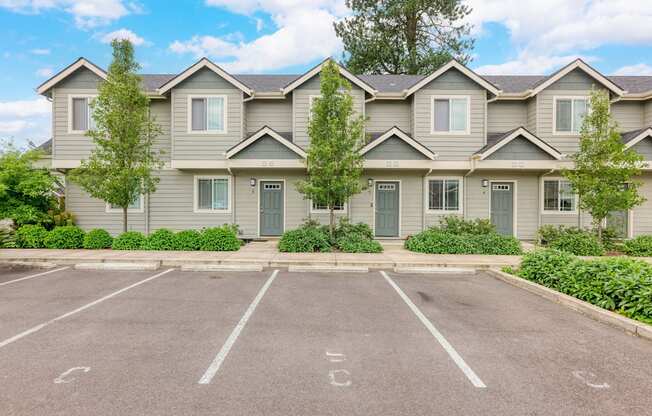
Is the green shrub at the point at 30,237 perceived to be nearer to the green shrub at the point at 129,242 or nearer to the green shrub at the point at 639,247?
the green shrub at the point at 129,242

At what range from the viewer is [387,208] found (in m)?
14.8

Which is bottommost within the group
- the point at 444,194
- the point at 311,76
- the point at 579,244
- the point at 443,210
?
the point at 579,244

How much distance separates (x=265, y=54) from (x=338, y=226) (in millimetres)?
24595

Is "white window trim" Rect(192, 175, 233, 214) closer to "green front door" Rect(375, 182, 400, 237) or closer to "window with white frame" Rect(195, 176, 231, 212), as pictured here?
"window with white frame" Rect(195, 176, 231, 212)

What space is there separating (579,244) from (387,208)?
22.4 ft

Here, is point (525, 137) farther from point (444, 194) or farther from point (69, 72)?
point (69, 72)

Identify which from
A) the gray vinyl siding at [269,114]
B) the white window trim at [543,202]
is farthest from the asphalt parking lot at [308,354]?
the gray vinyl siding at [269,114]

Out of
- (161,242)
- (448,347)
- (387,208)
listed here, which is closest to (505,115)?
(387,208)

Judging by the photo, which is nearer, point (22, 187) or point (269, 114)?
point (22, 187)

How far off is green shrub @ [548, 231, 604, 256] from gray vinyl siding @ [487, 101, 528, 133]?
566 centimetres

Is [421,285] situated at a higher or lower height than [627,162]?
lower

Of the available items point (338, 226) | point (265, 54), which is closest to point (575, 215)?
point (338, 226)

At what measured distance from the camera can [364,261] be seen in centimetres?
1024

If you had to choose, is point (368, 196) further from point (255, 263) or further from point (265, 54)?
point (265, 54)
